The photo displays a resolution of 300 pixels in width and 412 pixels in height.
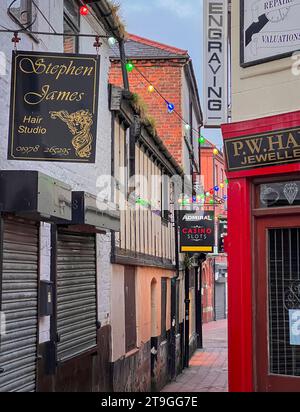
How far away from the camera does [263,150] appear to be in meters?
7.47

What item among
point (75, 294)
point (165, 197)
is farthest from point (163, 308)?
point (75, 294)

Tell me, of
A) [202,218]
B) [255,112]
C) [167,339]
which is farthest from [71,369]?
[202,218]

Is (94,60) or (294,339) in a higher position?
(94,60)

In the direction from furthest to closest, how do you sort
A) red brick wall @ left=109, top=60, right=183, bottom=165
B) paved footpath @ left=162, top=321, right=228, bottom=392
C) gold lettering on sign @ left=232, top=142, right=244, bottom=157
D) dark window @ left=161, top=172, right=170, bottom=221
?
red brick wall @ left=109, top=60, right=183, bottom=165 → dark window @ left=161, top=172, right=170, bottom=221 → paved footpath @ left=162, top=321, right=228, bottom=392 → gold lettering on sign @ left=232, top=142, right=244, bottom=157

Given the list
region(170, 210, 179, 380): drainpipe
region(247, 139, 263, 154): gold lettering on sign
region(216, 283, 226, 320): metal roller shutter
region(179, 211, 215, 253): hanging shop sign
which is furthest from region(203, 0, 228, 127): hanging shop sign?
region(216, 283, 226, 320): metal roller shutter

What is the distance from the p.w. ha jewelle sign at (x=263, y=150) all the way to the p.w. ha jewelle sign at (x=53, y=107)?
1705 mm

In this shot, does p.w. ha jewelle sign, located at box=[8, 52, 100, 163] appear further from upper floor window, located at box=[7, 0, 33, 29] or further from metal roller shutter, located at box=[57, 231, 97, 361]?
metal roller shutter, located at box=[57, 231, 97, 361]

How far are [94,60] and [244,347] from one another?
3440 millimetres

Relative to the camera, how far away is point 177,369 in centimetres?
1858

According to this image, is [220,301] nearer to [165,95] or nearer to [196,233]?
[165,95]

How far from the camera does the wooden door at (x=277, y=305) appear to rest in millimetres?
7270

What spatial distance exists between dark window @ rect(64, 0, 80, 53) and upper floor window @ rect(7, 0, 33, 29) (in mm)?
1564

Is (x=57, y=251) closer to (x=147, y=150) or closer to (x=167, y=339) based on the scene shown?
(x=147, y=150)

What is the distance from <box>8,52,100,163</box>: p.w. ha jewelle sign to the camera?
668 centimetres
